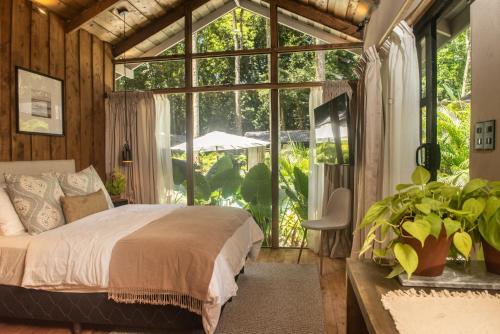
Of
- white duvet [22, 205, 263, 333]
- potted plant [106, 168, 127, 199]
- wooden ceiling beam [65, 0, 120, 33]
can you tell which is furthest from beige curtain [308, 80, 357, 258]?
wooden ceiling beam [65, 0, 120, 33]

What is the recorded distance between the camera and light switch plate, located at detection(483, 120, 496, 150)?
1391 millimetres

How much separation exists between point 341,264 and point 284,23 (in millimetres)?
3101

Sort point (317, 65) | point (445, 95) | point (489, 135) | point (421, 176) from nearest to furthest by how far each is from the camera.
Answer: point (421, 176)
point (489, 135)
point (445, 95)
point (317, 65)

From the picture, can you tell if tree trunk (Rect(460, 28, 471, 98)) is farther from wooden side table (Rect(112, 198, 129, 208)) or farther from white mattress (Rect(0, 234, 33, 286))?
wooden side table (Rect(112, 198, 129, 208))

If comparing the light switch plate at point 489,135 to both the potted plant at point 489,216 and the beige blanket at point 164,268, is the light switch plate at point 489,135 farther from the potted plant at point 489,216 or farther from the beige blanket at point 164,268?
the beige blanket at point 164,268

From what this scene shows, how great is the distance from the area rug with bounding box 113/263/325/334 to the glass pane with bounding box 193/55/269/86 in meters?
2.39

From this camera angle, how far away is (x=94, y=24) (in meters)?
4.28

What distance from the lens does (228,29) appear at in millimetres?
4617

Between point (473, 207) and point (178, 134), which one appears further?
point (178, 134)

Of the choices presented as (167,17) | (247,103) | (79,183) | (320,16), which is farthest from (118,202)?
(320,16)

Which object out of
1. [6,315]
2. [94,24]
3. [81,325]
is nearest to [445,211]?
[81,325]

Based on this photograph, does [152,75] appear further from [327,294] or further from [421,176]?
[421,176]

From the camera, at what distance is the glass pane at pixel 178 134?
4.70m

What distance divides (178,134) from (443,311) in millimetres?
4232
